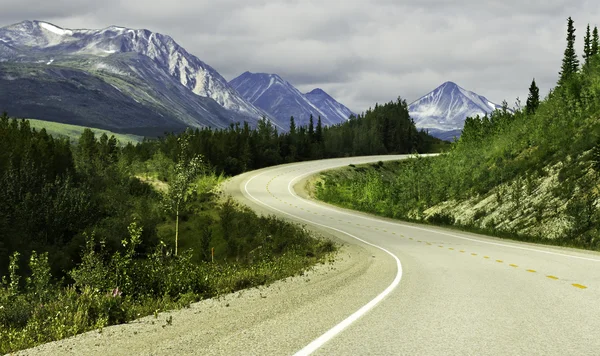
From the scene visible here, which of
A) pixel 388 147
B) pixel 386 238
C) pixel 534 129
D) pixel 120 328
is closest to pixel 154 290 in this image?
pixel 120 328

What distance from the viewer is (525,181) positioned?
1121 inches

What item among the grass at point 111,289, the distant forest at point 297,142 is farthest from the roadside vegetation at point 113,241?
the distant forest at point 297,142

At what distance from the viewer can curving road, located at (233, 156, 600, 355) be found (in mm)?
5949

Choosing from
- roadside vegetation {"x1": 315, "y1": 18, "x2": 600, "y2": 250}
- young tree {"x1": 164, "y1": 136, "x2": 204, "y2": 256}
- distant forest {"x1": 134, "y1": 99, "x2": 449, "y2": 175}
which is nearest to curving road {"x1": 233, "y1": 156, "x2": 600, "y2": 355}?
roadside vegetation {"x1": 315, "y1": 18, "x2": 600, "y2": 250}

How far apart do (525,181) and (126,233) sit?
82.8 ft

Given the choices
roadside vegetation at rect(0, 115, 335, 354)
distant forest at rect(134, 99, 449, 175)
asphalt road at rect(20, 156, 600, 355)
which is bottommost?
roadside vegetation at rect(0, 115, 335, 354)

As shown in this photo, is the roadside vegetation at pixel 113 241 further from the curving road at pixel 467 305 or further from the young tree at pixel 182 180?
the curving road at pixel 467 305

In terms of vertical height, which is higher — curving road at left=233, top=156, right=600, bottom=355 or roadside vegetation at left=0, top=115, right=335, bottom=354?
curving road at left=233, top=156, right=600, bottom=355

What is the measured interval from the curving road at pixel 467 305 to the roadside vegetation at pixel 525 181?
5.64m

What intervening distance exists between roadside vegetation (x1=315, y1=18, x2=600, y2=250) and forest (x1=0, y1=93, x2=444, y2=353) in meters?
9.60

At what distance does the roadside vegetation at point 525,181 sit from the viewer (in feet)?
75.6

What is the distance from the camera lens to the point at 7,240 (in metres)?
34.9

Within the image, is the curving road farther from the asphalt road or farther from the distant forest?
the distant forest

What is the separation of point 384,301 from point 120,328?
13.0 ft
